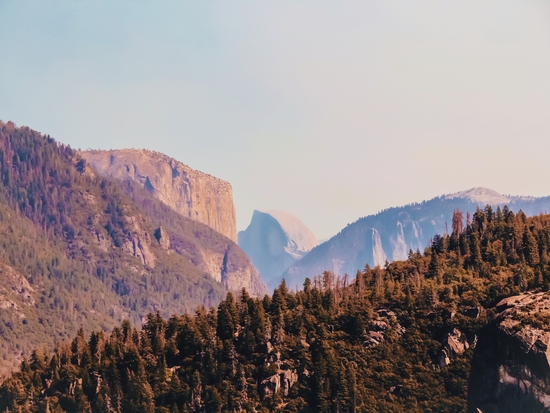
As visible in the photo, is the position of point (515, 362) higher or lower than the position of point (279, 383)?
higher

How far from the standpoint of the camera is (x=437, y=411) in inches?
7347

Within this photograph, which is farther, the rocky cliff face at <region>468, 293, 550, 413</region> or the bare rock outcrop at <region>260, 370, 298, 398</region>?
the bare rock outcrop at <region>260, 370, 298, 398</region>

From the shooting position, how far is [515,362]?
584 feet

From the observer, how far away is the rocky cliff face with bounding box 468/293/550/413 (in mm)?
172000

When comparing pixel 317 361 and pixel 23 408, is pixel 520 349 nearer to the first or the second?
pixel 317 361

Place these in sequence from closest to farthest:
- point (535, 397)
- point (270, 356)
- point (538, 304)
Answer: point (535, 397)
point (538, 304)
point (270, 356)

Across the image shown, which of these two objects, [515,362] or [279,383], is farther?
[279,383]

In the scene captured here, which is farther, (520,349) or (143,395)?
(143,395)

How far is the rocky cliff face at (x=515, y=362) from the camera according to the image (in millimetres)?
172000

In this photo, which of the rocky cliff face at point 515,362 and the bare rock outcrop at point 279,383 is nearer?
the rocky cliff face at point 515,362

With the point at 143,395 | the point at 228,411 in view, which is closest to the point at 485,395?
the point at 228,411

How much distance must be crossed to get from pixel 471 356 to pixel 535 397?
27.2m

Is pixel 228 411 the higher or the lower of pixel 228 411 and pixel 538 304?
the lower

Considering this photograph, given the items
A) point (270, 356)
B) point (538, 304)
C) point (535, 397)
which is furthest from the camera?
point (270, 356)
